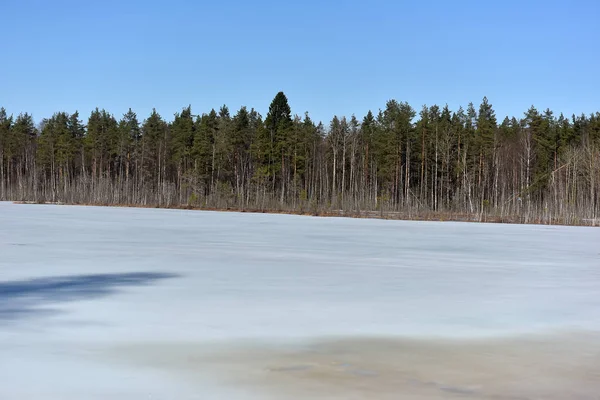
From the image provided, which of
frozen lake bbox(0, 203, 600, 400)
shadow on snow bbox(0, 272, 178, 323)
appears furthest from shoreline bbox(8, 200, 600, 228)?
Answer: shadow on snow bbox(0, 272, 178, 323)

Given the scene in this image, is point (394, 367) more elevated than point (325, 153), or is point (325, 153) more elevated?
point (325, 153)

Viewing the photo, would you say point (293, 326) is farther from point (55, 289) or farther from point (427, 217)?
point (427, 217)

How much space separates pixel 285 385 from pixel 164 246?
21.9 ft

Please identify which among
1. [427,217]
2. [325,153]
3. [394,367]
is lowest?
[394,367]

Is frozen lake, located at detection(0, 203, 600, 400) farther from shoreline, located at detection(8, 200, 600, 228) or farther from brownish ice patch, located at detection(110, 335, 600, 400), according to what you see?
shoreline, located at detection(8, 200, 600, 228)

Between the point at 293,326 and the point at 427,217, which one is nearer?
the point at 293,326

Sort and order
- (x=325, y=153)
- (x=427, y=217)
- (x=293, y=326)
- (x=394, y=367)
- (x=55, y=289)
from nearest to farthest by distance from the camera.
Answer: (x=394, y=367) → (x=293, y=326) → (x=55, y=289) → (x=427, y=217) → (x=325, y=153)

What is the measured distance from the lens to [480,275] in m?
6.61

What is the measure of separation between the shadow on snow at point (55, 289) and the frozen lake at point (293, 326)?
16 millimetres

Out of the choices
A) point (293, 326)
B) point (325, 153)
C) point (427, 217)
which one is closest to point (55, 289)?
point (293, 326)

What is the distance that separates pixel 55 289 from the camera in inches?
206

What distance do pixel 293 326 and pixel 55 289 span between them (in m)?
2.30

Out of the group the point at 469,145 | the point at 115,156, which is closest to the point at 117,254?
the point at 469,145

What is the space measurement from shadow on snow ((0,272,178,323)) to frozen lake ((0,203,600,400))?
16mm
